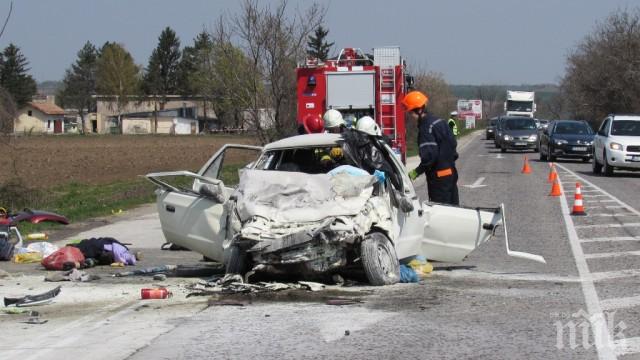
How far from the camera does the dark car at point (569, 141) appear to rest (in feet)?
115

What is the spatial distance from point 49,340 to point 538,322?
368 centimetres

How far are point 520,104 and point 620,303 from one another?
193 ft

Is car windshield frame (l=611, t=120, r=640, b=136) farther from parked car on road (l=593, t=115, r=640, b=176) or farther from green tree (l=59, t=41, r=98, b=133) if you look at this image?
green tree (l=59, t=41, r=98, b=133)

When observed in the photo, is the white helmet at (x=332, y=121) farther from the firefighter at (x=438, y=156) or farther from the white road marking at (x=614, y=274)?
the white road marking at (x=614, y=274)

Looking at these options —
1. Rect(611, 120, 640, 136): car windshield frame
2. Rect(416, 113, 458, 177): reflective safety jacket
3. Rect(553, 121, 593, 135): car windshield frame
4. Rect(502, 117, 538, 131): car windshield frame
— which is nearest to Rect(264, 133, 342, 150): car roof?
Rect(416, 113, 458, 177): reflective safety jacket

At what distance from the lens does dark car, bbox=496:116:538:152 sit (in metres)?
44.2

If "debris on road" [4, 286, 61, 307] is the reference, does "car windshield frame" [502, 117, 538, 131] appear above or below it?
above

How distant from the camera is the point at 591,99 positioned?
222ft

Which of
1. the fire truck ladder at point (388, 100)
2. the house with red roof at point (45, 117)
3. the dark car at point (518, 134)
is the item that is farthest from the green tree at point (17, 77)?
the fire truck ladder at point (388, 100)

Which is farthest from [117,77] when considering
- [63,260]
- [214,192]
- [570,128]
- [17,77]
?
[214,192]

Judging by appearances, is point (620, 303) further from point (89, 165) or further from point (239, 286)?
point (89, 165)

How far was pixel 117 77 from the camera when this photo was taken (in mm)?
139750

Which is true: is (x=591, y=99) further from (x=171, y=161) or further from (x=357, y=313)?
(x=357, y=313)

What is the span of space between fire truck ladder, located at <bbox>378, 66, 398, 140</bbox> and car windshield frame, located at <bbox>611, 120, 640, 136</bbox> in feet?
25.1
